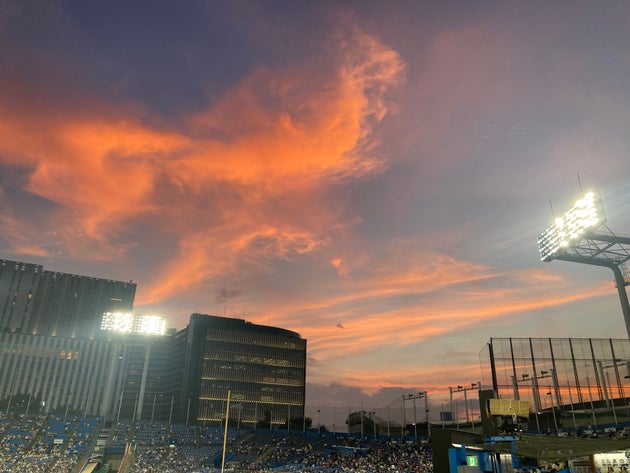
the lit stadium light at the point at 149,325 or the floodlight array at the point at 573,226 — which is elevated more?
the floodlight array at the point at 573,226

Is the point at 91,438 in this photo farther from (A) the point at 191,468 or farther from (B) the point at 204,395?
(B) the point at 204,395

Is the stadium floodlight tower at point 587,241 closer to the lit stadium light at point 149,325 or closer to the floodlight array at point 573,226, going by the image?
the floodlight array at point 573,226

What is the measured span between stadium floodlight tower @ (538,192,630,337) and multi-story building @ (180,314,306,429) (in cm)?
11641

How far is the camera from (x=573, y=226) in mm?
36094

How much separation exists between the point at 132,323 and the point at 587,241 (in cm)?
5073

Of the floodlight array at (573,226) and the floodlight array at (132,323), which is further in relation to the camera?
the floodlight array at (132,323)

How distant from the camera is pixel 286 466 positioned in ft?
242

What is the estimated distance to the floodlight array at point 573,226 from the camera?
34.4m

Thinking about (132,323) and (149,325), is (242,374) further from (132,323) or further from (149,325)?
(132,323)

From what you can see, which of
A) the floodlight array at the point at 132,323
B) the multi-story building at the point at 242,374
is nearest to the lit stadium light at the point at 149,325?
the floodlight array at the point at 132,323

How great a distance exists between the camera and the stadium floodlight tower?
113 ft

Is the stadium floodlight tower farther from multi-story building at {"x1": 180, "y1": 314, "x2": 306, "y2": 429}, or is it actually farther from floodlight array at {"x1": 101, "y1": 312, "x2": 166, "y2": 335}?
multi-story building at {"x1": 180, "y1": 314, "x2": 306, "y2": 429}

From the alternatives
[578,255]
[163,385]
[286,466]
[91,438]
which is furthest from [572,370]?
[163,385]

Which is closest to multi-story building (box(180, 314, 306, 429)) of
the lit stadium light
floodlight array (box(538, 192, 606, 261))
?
the lit stadium light
